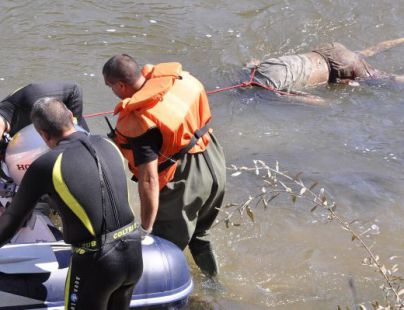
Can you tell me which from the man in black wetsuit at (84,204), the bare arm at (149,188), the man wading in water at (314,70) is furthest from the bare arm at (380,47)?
the man in black wetsuit at (84,204)

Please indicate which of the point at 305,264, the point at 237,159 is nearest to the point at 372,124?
the point at 237,159

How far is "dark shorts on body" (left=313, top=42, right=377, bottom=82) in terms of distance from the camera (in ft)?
25.6

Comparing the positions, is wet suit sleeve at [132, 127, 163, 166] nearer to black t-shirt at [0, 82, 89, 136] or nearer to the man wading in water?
black t-shirt at [0, 82, 89, 136]

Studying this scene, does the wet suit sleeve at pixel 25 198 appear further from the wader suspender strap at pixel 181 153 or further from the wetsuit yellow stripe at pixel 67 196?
the wader suspender strap at pixel 181 153

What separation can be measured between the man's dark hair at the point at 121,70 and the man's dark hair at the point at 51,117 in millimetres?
689

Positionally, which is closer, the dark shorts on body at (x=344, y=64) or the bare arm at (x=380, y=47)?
the dark shorts on body at (x=344, y=64)

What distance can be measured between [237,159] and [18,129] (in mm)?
2436

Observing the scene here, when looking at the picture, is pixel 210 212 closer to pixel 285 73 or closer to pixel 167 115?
pixel 167 115

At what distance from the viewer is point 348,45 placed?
878 centimetres

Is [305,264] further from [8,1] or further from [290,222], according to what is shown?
[8,1]

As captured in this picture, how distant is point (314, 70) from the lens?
7.67 m

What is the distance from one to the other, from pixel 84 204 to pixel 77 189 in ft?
0.25

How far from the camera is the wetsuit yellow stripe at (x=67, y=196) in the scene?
113 inches

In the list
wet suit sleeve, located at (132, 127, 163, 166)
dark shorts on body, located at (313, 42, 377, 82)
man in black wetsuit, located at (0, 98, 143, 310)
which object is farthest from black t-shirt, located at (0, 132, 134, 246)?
dark shorts on body, located at (313, 42, 377, 82)
